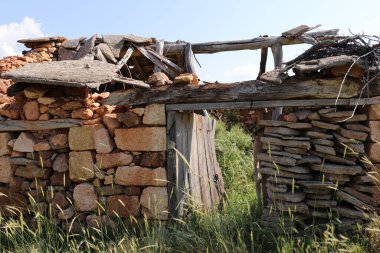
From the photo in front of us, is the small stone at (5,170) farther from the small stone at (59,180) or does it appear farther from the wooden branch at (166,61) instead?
the wooden branch at (166,61)

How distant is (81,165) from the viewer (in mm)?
4711

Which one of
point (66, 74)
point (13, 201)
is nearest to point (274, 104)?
point (66, 74)

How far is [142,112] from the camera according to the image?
4.59 metres

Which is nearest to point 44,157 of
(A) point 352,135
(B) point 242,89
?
(B) point 242,89

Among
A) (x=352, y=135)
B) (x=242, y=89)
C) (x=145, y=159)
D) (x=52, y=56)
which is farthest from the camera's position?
(x=52, y=56)

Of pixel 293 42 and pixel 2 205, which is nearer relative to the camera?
pixel 2 205

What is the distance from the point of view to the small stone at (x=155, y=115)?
4547mm

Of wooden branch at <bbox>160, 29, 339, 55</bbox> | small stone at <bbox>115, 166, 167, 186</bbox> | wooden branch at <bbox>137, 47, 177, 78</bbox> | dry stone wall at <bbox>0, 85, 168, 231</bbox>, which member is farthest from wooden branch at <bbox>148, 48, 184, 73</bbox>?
small stone at <bbox>115, 166, 167, 186</bbox>

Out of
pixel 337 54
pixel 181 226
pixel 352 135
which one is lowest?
pixel 181 226

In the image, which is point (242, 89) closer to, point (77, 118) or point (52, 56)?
point (77, 118)

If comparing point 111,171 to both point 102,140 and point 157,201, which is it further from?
point 157,201

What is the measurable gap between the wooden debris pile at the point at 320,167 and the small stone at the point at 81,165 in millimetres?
2098

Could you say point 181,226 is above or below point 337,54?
below

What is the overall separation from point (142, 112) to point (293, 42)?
3.31 meters
